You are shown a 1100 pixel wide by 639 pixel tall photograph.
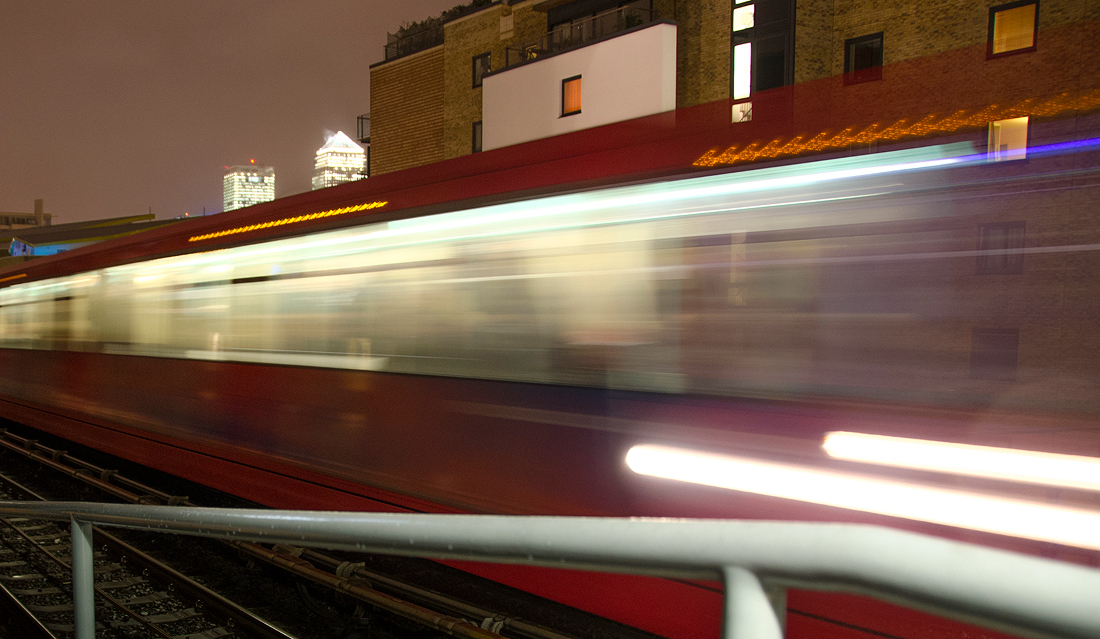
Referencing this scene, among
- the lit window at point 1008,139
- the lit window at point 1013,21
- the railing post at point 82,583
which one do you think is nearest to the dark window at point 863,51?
the lit window at point 1013,21

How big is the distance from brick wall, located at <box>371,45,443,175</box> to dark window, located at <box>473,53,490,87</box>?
5.88 feet

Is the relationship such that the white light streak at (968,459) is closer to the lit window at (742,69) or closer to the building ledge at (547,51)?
the lit window at (742,69)

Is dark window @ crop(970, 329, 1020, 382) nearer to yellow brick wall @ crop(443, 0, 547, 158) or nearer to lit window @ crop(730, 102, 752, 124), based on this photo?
lit window @ crop(730, 102, 752, 124)

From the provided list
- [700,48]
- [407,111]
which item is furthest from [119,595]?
[407,111]

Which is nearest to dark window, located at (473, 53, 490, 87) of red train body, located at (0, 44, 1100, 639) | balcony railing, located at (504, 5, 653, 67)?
balcony railing, located at (504, 5, 653, 67)

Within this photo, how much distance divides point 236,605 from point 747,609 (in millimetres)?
4891

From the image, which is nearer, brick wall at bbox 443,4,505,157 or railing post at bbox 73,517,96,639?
railing post at bbox 73,517,96,639

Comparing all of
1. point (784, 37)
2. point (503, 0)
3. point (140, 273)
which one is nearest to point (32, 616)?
point (140, 273)

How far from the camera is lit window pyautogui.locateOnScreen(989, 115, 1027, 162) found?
2826 mm

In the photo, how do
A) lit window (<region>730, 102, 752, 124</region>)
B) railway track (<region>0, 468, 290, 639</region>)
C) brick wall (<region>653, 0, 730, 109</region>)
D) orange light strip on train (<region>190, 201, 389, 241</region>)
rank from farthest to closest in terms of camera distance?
brick wall (<region>653, 0, 730, 109</region>) < orange light strip on train (<region>190, 201, 389, 241</region>) < railway track (<region>0, 468, 290, 639</region>) < lit window (<region>730, 102, 752, 124</region>)

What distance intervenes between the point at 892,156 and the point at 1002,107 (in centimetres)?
40

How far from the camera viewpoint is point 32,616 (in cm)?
486

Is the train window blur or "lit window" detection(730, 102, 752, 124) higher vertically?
"lit window" detection(730, 102, 752, 124)

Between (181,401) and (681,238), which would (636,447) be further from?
(181,401)
